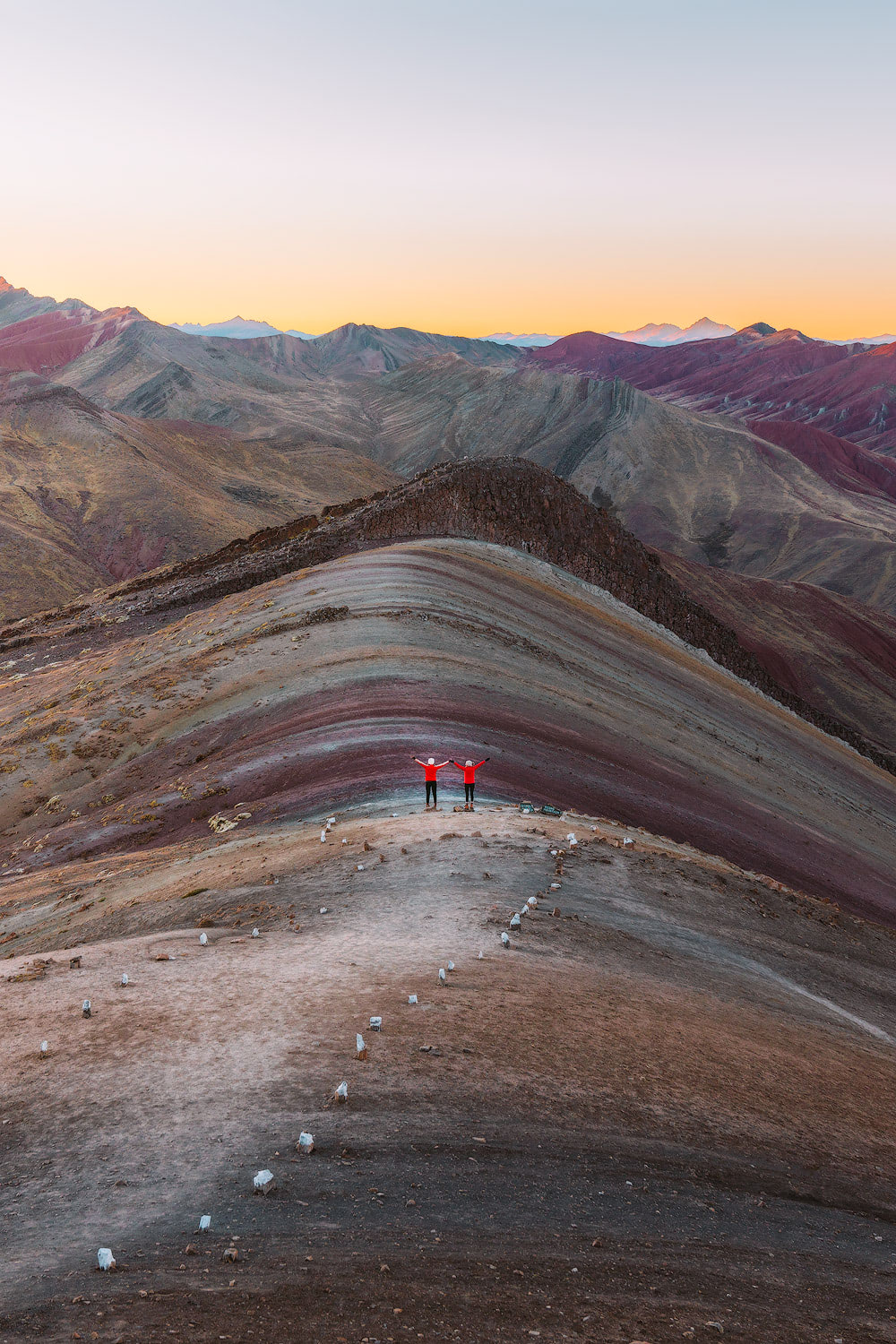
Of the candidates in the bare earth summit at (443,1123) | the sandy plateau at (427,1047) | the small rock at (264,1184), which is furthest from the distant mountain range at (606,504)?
the small rock at (264,1184)

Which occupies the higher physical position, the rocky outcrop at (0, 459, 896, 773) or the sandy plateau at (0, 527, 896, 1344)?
the rocky outcrop at (0, 459, 896, 773)

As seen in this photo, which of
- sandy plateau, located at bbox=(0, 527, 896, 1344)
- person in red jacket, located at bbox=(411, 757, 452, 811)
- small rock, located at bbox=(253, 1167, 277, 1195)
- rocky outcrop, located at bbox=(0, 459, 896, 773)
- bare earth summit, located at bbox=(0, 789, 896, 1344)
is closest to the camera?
bare earth summit, located at bbox=(0, 789, 896, 1344)

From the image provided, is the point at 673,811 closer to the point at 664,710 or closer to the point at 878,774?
the point at 664,710

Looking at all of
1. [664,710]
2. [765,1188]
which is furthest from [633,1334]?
[664,710]

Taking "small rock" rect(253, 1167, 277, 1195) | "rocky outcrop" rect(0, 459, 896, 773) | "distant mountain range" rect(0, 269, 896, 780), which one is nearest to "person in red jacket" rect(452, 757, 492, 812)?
"small rock" rect(253, 1167, 277, 1195)

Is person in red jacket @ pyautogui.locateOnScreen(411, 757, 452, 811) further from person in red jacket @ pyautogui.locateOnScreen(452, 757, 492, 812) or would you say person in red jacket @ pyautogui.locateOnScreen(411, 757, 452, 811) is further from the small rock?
the small rock

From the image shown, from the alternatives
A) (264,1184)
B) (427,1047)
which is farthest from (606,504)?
(264,1184)

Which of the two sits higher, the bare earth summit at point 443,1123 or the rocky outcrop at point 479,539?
the rocky outcrop at point 479,539

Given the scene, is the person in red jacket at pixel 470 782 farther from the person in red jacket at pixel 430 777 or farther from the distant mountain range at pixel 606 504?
the distant mountain range at pixel 606 504
